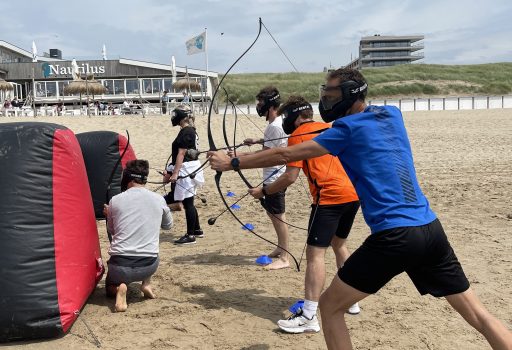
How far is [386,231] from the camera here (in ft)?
8.32

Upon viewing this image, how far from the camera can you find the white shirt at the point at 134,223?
414 centimetres

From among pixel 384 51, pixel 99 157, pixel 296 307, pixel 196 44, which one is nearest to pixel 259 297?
pixel 296 307

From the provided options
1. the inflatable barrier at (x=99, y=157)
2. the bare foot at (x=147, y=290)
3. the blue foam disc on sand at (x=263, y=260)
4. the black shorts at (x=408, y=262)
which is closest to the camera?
the black shorts at (x=408, y=262)

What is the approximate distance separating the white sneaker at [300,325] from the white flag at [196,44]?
25.3 meters

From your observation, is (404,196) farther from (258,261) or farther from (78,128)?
(78,128)

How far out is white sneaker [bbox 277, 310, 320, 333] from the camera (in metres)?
3.72

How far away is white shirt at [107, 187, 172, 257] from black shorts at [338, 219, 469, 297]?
81.5 inches

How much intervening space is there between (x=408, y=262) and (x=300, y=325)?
4.74ft

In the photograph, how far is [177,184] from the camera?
6359mm

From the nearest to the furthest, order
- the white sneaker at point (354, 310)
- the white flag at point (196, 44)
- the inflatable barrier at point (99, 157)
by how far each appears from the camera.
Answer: the white sneaker at point (354, 310) < the inflatable barrier at point (99, 157) < the white flag at point (196, 44)

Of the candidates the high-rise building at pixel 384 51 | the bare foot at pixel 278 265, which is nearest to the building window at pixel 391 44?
the high-rise building at pixel 384 51

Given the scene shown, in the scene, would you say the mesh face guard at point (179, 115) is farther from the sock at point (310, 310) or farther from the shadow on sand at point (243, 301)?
the sock at point (310, 310)

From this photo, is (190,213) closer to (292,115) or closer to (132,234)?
(132,234)

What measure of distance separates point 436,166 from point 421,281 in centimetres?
1051
